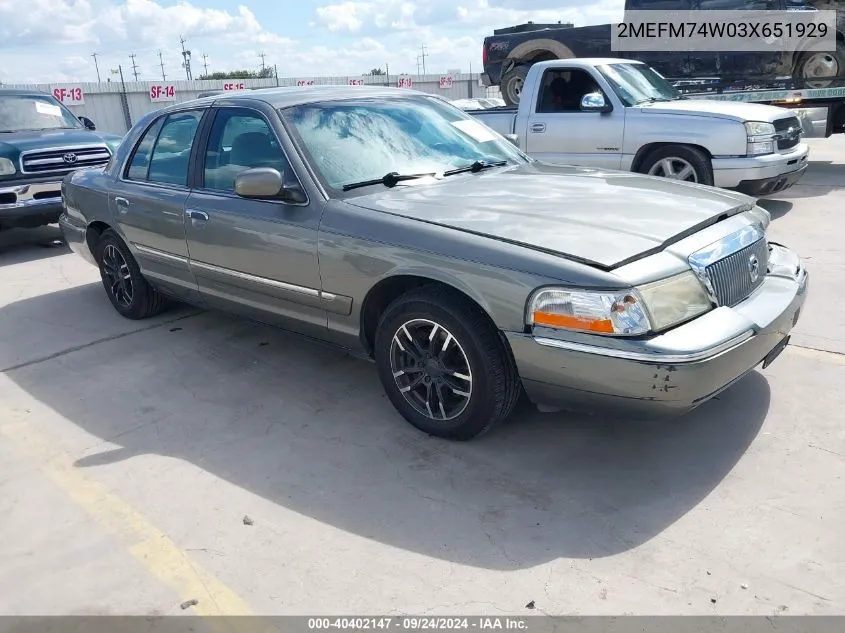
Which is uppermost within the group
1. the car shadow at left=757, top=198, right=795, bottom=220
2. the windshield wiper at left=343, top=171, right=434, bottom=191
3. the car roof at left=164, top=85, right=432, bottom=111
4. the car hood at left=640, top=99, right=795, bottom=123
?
the car roof at left=164, top=85, right=432, bottom=111

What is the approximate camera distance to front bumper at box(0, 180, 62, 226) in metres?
7.96

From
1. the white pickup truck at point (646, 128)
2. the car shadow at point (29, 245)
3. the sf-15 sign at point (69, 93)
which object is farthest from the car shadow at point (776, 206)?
the sf-15 sign at point (69, 93)

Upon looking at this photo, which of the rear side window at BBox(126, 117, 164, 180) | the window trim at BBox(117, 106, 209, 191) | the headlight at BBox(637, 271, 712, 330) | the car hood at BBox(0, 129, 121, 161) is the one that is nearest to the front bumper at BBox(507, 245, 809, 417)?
the headlight at BBox(637, 271, 712, 330)

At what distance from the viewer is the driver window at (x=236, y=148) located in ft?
13.2

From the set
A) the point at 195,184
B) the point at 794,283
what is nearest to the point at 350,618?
the point at 794,283

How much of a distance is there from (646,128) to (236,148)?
5.20 metres

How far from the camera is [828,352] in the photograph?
4258 millimetres

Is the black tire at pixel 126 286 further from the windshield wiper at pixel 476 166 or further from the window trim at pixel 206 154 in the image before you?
the windshield wiper at pixel 476 166

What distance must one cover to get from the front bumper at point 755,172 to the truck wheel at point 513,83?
6104 millimetres

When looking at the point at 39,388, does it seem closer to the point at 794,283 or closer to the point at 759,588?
the point at 759,588

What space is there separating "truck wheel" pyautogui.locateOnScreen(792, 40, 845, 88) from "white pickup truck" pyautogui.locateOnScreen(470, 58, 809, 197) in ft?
10.3

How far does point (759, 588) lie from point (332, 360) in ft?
9.38

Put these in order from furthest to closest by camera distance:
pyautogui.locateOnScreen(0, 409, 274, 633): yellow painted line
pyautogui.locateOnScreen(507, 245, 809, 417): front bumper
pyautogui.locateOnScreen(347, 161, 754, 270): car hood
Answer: pyautogui.locateOnScreen(347, 161, 754, 270): car hood → pyautogui.locateOnScreen(507, 245, 809, 417): front bumper → pyautogui.locateOnScreen(0, 409, 274, 633): yellow painted line

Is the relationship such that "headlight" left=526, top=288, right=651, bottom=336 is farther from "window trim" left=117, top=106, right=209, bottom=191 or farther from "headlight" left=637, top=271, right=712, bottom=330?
"window trim" left=117, top=106, right=209, bottom=191
